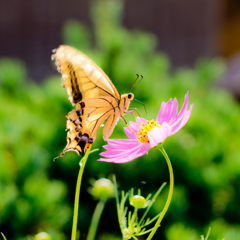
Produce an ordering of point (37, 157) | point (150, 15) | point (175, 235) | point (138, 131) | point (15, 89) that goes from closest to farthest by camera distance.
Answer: point (138, 131) < point (175, 235) < point (37, 157) < point (15, 89) < point (150, 15)

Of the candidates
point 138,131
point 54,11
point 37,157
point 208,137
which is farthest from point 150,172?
point 54,11

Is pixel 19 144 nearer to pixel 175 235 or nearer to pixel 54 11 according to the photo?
pixel 175 235

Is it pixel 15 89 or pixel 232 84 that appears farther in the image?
pixel 232 84

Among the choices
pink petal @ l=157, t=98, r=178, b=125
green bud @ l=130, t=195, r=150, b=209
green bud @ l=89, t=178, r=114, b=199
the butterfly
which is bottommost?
green bud @ l=130, t=195, r=150, b=209

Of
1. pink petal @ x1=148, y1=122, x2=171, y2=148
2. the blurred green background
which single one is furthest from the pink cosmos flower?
the blurred green background

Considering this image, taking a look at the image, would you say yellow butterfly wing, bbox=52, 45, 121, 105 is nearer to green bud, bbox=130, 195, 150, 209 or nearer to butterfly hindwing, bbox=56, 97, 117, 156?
butterfly hindwing, bbox=56, 97, 117, 156

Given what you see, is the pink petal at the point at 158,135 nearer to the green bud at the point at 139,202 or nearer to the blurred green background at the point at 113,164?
the green bud at the point at 139,202

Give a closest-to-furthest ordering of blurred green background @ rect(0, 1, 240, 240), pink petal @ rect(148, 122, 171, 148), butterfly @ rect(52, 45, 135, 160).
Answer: pink petal @ rect(148, 122, 171, 148) < butterfly @ rect(52, 45, 135, 160) < blurred green background @ rect(0, 1, 240, 240)

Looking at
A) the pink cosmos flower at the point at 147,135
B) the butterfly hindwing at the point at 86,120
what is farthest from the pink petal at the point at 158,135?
the butterfly hindwing at the point at 86,120
